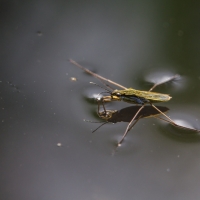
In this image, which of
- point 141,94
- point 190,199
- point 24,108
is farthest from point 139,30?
point 190,199

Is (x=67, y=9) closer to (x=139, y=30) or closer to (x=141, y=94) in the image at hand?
(x=139, y=30)

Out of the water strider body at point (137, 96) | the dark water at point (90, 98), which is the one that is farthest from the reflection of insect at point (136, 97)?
the dark water at point (90, 98)

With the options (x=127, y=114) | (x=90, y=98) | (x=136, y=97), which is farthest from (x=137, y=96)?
(x=90, y=98)

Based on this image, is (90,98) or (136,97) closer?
(136,97)

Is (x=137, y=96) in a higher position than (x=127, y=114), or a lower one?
higher

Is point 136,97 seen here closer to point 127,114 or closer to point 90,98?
point 127,114

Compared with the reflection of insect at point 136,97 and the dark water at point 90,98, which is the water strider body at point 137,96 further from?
the dark water at point 90,98

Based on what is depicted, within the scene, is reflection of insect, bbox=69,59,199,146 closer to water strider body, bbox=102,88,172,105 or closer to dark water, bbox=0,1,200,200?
water strider body, bbox=102,88,172,105

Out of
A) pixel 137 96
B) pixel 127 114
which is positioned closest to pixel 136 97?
pixel 137 96

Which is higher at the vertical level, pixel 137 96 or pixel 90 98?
pixel 137 96
